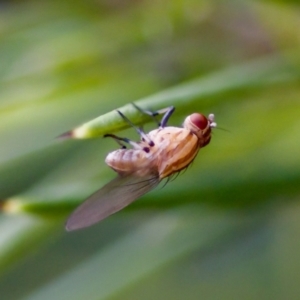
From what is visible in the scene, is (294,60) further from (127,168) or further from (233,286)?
(233,286)

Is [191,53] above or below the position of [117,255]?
above

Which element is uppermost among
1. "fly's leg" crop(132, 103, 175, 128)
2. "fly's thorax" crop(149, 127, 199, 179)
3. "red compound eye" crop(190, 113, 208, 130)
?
"fly's leg" crop(132, 103, 175, 128)

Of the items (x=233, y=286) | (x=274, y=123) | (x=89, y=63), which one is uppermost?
(x=89, y=63)

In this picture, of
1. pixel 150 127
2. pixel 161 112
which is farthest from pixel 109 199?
pixel 150 127

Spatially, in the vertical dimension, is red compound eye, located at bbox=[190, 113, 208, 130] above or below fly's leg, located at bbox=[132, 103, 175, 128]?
below

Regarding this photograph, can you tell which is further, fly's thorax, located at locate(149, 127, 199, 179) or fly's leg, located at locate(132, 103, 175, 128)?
fly's thorax, located at locate(149, 127, 199, 179)

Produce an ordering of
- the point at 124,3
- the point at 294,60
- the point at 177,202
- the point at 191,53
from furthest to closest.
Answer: the point at 124,3 → the point at 191,53 → the point at 294,60 → the point at 177,202

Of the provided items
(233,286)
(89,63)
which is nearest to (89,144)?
(89,63)

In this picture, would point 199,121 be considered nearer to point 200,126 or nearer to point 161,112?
point 200,126
